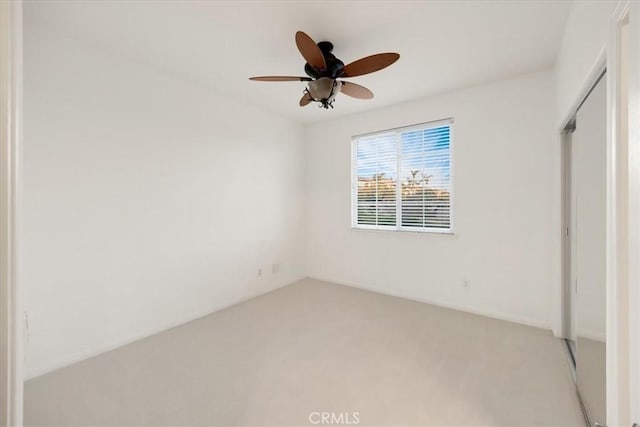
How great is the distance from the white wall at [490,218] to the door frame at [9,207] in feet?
11.7

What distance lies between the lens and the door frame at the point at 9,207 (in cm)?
55

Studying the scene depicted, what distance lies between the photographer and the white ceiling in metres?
1.98

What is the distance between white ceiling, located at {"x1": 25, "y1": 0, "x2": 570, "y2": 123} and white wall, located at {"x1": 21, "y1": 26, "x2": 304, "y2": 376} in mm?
328

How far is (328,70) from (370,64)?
0.36 m

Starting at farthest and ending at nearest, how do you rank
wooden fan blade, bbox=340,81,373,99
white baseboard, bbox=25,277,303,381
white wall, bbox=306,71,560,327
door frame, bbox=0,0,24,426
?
1. white wall, bbox=306,71,560,327
2. wooden fan blade, bbox=340,81,373,99
3. white baseboard, bbox=25,277,303,381
4. door frame, bbox=0,0,24,426

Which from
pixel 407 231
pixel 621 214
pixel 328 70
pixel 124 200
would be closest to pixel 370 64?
pixel 328 70

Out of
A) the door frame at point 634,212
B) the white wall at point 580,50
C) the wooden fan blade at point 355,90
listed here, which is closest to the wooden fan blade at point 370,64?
the wooden fan blade at point 355,90

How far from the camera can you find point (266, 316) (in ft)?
10.7

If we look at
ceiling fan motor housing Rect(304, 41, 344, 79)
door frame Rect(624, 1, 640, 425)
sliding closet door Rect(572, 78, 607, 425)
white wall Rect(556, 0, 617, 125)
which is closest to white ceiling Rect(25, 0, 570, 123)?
ceiling fan motor housing Rect(304, 41, 344, 79)

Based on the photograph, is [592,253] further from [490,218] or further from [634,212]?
[490,218]

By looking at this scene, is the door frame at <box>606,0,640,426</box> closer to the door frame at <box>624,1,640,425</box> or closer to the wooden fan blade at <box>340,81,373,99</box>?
the door frame at <box>624,1,640,425</box>

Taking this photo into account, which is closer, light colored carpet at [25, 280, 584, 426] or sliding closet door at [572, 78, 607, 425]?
sliding closet door at [572, 78, 607, 425]
